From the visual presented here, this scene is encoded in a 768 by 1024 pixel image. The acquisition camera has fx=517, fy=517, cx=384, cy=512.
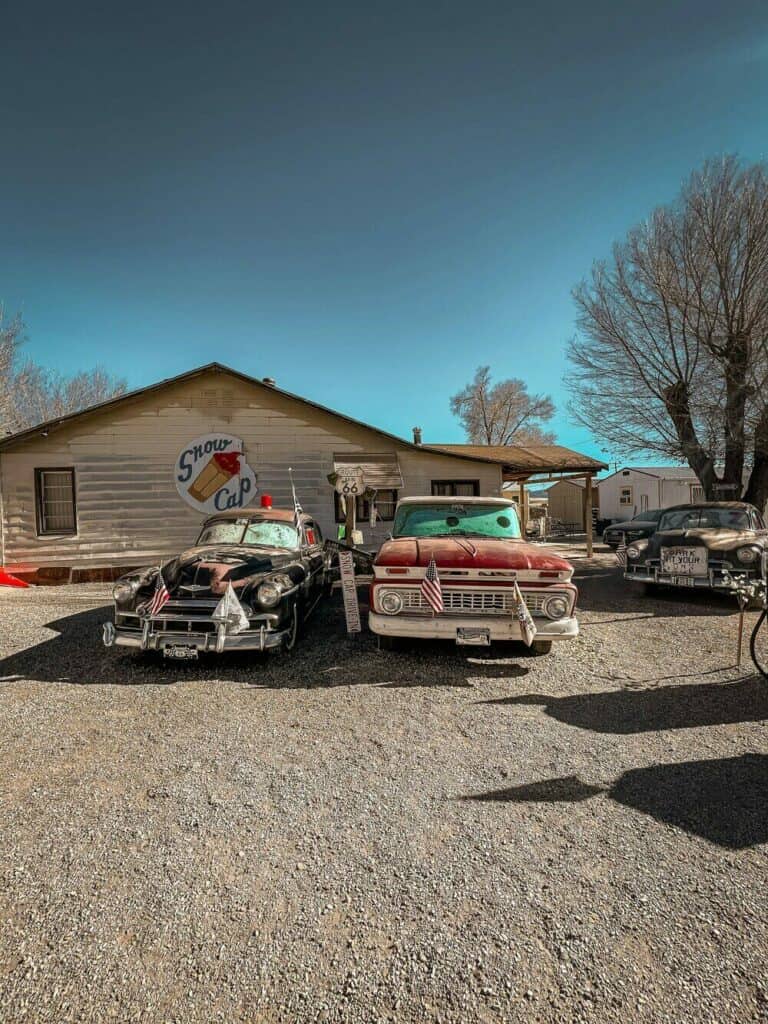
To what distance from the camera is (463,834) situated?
8.75ft

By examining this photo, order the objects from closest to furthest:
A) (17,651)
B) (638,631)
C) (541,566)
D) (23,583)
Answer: (541,566)
(17,651)
(638,631)
(23,583)

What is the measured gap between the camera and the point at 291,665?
5512 mm

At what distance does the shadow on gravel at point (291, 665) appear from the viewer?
199 inches

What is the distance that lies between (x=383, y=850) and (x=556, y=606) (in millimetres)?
3127

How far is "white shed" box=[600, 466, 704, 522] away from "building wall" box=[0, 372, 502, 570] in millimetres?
21669

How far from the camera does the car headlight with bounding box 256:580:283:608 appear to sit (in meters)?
5.37

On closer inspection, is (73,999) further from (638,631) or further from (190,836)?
(638,631)

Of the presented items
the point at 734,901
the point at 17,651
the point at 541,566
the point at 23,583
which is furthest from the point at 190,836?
the point at 23,583

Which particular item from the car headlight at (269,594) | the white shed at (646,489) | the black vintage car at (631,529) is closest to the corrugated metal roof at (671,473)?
the white shed at (646,489)

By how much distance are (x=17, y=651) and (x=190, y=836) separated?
15.7 feet

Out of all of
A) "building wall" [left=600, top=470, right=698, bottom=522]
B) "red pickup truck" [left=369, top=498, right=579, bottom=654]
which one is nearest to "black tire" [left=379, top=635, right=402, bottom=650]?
"red pickup truck" [left=369, top=498, right=579, bottom=654]

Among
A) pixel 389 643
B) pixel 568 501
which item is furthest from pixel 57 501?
pixel 568 501

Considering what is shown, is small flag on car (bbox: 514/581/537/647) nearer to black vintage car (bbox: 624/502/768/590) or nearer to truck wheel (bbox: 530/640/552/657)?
truck wheel (bbox: 530/640/552/657)

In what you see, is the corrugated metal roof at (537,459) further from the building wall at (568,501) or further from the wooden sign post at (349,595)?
the building wall at (568,501)
